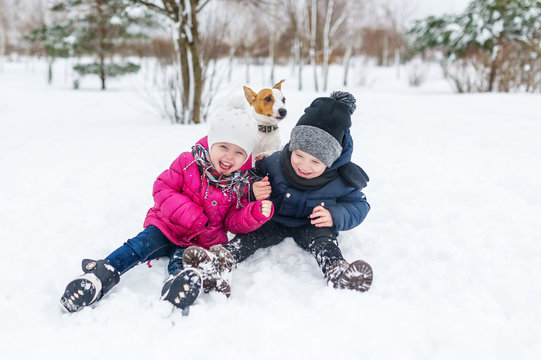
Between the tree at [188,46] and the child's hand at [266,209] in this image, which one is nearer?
the child's hand at [266,209]

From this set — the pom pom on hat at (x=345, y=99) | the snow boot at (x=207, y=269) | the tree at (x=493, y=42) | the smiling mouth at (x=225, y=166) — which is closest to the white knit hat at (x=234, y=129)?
the smiling mouth at (x=225, y=166)

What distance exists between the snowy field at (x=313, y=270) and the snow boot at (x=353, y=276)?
0.05 metres

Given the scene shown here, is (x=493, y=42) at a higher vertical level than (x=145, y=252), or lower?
higher

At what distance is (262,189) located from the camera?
2.01 meters

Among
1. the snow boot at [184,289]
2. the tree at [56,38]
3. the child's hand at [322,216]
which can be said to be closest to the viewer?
the snow boot at [184,289]

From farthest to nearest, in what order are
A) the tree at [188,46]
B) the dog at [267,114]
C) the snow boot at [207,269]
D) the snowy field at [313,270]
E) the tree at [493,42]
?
1. the tree at [493,42]
2. the tree at [188,46]
3. the dog at [267,114]
4. the snow boot at [207,269]
5. the snowy field at [313,270]

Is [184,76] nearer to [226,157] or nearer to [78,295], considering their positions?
[226,157]

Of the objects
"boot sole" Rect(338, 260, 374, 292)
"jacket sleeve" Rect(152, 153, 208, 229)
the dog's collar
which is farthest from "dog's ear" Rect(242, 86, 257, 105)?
"boot sole" Rect(338, 260, 374, 292)

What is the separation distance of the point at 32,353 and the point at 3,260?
0.89 m

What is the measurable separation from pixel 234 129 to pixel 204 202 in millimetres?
457

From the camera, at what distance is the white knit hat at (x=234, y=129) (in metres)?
1.86

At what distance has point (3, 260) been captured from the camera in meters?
1.92

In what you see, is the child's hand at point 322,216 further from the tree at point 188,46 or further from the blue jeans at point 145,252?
the tree at point 188,46

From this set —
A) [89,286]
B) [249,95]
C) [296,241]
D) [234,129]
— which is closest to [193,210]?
[234,129]
